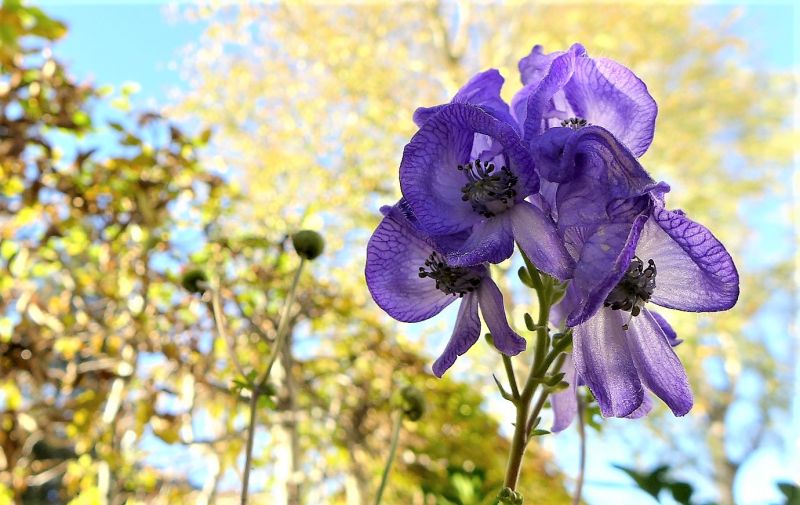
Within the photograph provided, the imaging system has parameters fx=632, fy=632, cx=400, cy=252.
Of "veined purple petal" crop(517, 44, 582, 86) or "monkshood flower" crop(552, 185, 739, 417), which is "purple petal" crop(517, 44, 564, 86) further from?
"monkshood flower" crop(552, 185, 739, 417)

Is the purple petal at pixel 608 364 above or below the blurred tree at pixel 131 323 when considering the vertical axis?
above

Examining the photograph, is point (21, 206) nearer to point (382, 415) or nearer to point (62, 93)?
point (62, 93)

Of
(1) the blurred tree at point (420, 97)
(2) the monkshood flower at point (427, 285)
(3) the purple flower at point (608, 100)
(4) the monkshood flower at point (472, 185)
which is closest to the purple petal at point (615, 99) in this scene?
(3) the purple flower at point (608, 100)

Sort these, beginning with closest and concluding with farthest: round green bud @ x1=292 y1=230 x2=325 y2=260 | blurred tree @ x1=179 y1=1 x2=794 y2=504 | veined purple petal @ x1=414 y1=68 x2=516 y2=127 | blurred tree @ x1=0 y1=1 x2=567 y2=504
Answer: veined purple petal @ x1=414 y1=68 x2=516 y2=127 < round green bud @ x1=292 y1=230 x2=325 y2=260 < blurred tree @ x1=0 y1=1 x2=567 y2=504 < blurred tree @ x1=179 y1=1 x2=794 y2=504

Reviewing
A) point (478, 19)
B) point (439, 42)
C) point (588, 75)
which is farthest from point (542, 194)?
point (478, 19)

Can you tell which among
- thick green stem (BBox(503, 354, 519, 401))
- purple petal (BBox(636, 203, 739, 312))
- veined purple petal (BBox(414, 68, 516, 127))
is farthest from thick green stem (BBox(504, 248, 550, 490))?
veined purple petal (BBox(414, 68, 516, 127))

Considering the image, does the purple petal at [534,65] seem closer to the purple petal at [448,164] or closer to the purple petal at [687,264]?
the purple petal at [448,164]

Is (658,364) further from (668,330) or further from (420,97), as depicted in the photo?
(420,97)
